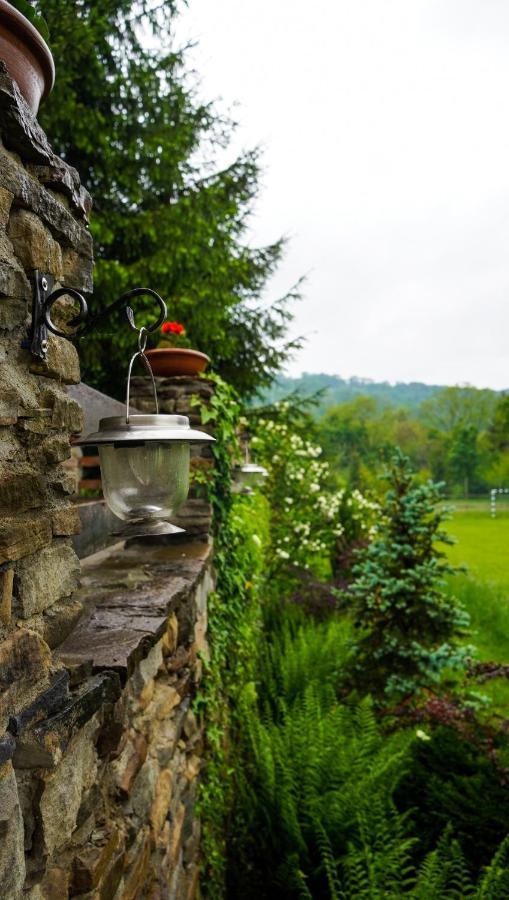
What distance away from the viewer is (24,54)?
1.00 m

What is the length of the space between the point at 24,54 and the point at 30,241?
0.39 m

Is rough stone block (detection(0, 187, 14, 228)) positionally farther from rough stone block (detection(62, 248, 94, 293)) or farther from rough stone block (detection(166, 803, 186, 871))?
rough stone block (detection(166, 803, 186, 871))

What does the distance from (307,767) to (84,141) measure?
580 cm

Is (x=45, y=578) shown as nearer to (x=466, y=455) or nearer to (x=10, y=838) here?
(x=10, y=838)

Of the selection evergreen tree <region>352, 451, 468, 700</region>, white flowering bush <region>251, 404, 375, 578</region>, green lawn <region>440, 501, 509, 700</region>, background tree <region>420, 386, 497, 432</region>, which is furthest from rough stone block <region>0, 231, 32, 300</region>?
background tree <region>420, 386, 497, 432</region>

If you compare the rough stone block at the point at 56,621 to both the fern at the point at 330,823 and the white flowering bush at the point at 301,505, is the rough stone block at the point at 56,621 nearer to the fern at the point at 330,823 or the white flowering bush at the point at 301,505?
the fern at the point at 330,823

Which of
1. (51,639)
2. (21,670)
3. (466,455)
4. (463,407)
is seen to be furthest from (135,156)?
(463,407)

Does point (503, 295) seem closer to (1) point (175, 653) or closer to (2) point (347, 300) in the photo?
(2) point (347, 300)

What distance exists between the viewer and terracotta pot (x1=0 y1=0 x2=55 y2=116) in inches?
37.4

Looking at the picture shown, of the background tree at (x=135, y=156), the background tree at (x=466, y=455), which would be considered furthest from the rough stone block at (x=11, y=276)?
the background tree at (x=466, y=455)

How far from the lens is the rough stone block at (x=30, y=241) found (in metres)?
0.90

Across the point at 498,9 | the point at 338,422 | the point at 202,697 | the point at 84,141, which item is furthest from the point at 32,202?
the point at 338,422

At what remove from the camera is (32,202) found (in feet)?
3.01

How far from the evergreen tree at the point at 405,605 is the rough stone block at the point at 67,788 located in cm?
369
